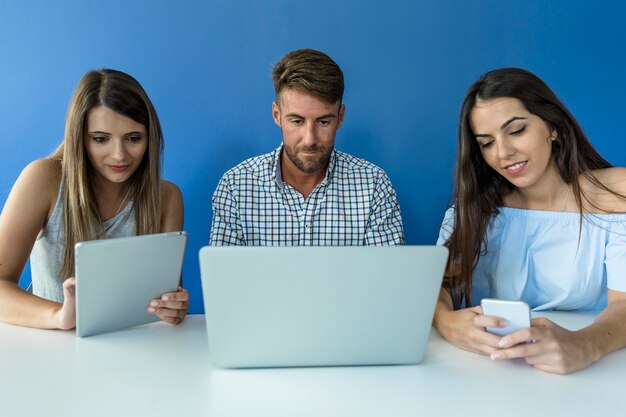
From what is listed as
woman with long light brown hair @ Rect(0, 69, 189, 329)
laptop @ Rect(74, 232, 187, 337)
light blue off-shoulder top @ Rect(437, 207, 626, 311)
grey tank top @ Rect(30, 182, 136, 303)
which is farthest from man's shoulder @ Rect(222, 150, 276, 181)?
A: laptop @ Rect(74, 232, 187, 337)

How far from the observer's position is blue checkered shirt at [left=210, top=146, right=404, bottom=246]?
228cm

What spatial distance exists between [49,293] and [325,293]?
1.32 meters

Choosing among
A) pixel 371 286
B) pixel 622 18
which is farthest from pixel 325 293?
pixel 622 18

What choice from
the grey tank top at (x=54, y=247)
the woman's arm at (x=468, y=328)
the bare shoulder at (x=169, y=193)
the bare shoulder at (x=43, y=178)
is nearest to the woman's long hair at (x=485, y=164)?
the woman's arm at (x=468, y=328)

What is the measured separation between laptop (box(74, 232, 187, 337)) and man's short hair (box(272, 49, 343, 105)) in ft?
3.06

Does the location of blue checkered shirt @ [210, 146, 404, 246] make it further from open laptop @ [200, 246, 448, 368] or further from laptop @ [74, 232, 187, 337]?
open laptop @ [200, 246, 448, 368]

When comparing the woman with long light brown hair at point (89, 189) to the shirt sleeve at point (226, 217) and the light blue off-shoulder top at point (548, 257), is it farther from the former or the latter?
the light blue off-shoulder top at point (548, 257)

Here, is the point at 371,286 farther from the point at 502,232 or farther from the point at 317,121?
the point at 317,121

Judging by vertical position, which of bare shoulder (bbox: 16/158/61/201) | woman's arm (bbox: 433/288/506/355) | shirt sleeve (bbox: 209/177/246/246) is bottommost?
woman's arm (bbox: 433/288/506/355)

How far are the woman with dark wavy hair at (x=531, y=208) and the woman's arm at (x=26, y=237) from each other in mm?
1081

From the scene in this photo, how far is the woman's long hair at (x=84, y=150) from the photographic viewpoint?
6.23 ft

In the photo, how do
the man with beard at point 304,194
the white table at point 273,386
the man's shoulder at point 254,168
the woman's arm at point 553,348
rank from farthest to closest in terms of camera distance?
1. the man's shoulder at point 254,168
2. the man with beard at point 304,194
3. the woman's arm at point 553,348
4. the white table at point 273,386

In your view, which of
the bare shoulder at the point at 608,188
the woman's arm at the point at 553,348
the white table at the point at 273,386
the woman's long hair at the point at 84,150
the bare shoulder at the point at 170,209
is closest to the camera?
the white table at the point at 273,386

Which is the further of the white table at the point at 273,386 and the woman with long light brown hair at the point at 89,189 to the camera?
the woman with long light brown hair at the point at 89,189
